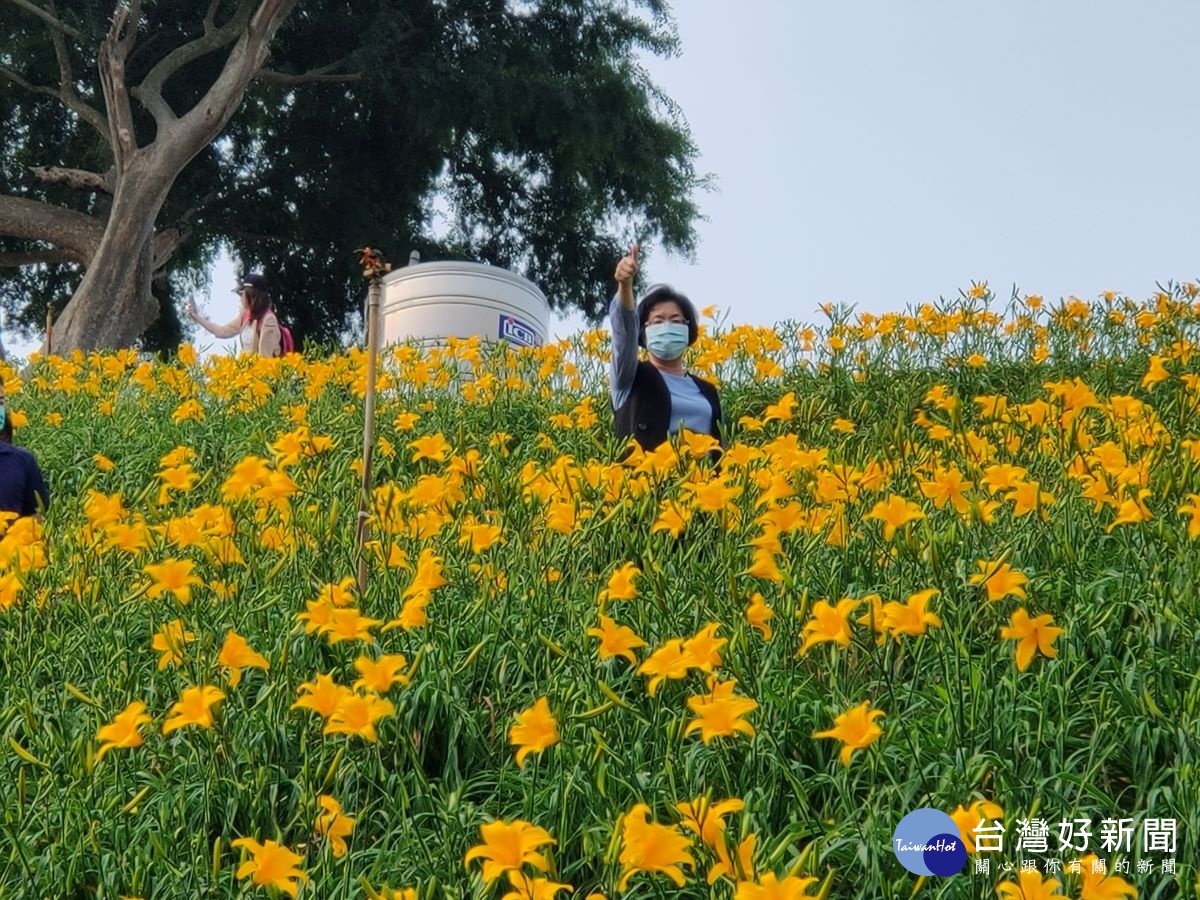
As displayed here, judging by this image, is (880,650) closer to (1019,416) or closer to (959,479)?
(959,479)

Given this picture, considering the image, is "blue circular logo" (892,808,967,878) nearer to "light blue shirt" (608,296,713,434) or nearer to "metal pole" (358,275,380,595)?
"metal pole" (358,275,380,595)

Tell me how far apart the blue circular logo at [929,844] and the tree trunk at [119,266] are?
11059mm

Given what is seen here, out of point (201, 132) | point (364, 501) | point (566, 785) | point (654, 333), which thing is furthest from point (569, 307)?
point (566, 785)

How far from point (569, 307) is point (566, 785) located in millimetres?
13894

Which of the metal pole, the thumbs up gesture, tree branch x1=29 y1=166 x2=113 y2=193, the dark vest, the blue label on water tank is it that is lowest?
the metal pole

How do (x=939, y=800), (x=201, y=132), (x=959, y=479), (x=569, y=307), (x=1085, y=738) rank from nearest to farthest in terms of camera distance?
1. (x=939, y=800)
2. (x=1085, y=738)
3. (x=959, y=479)
4. (x=201, y=132)
5. (x=569, y=307)

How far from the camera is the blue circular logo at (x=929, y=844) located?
5.48 feet

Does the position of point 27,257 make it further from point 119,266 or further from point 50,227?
point 119,266

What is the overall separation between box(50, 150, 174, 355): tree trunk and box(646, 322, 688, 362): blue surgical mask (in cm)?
863

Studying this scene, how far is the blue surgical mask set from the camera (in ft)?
14.1

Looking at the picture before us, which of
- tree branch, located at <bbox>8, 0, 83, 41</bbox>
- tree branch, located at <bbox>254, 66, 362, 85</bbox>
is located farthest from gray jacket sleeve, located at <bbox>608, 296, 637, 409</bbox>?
tree branch, located at <bbox>254, 66, 362, 85</bbox>

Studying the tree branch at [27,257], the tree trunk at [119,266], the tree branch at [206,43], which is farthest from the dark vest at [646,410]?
the tree branch at [27,257]

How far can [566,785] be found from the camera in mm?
1934

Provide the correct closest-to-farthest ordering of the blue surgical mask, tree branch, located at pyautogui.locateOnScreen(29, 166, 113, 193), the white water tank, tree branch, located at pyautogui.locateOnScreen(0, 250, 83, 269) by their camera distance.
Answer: the blue surgical mask, the white water tank, tree branch, located at pyautogui.locateOnScreen(29, 166, 113, 193), tree branch, located at pyautogui.locateOnScreen(0, 250, 83, 269)
